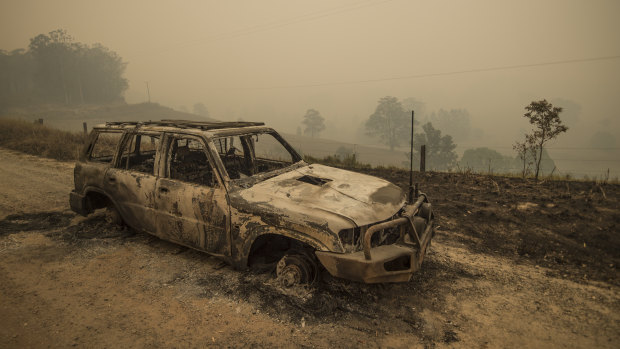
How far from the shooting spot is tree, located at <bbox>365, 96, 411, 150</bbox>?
8294cm

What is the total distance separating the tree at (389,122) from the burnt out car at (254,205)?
8109 cm

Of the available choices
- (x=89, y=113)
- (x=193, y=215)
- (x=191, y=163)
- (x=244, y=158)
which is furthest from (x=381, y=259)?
(x=89, y=113)

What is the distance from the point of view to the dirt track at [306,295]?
2918 millimetres

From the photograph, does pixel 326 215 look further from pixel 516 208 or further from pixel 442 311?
pixel 516 208

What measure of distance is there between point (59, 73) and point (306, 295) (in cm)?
8162

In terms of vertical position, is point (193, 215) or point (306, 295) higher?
point (193, 215)

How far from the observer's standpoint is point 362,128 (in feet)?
425

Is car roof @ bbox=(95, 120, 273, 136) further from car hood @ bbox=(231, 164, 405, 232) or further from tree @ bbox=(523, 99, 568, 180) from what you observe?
tree @ bbox=(523, 99, 568, 180)

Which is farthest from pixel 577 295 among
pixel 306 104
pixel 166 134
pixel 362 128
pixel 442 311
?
pixel 306 104

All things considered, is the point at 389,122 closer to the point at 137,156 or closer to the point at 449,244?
the point at 449,244

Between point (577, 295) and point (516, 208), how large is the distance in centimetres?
268

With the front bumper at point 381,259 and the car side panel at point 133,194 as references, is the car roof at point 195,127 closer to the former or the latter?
the car side panel at point 133,194

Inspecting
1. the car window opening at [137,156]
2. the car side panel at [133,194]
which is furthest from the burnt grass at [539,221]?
the car window opening at [137,156]

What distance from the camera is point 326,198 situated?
3398mm
